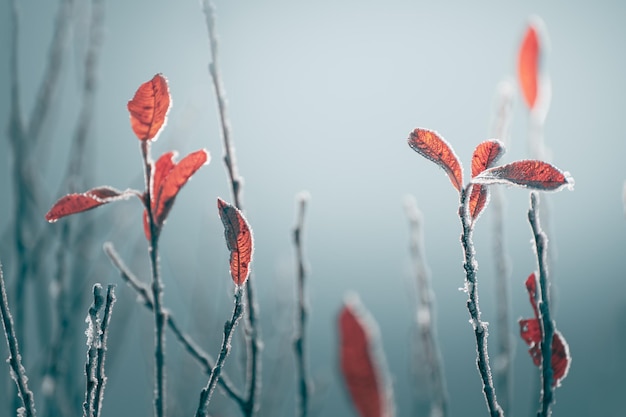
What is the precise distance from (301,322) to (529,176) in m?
0.34

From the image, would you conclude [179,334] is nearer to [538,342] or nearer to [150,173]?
[150,173]

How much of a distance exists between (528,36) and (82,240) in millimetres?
921

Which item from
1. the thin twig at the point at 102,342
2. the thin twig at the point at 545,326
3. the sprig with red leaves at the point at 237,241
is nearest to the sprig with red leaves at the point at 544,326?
the thin twig at the point at 545,326

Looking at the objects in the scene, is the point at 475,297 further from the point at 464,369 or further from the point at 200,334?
the point at 464,369

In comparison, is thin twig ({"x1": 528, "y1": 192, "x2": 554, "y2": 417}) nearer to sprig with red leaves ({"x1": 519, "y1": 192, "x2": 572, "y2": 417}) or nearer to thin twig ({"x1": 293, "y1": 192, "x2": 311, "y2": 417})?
sprig with red leaves ({"x1": 519, "y1": 192, "x2": 572, "y2": 417})

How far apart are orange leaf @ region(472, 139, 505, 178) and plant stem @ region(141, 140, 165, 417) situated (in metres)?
0.33

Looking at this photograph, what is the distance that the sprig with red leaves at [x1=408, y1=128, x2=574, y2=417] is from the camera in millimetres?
453

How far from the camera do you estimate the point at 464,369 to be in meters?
4.94

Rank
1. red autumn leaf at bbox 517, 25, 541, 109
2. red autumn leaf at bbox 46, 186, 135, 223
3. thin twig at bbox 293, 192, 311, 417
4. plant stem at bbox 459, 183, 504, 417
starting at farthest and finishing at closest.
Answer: red autumn leaf at bbox 517, 25, 541, 109 → thin twig at bbox 293, 192, 311, 417 → red autumn leaf at bbox 46, 186, 135, 223 → plant stem at bbox 459, 183, 504, 417

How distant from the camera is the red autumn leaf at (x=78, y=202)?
1.81 feet

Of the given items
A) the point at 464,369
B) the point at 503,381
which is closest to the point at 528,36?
the point at 503,381

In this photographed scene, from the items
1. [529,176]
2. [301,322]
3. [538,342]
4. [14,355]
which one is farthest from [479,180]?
[14,355]

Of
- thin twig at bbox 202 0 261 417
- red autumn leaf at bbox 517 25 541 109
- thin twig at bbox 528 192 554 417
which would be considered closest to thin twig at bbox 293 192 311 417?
thin twig at bbox 202 0 261 417

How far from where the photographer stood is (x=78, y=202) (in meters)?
0.56
